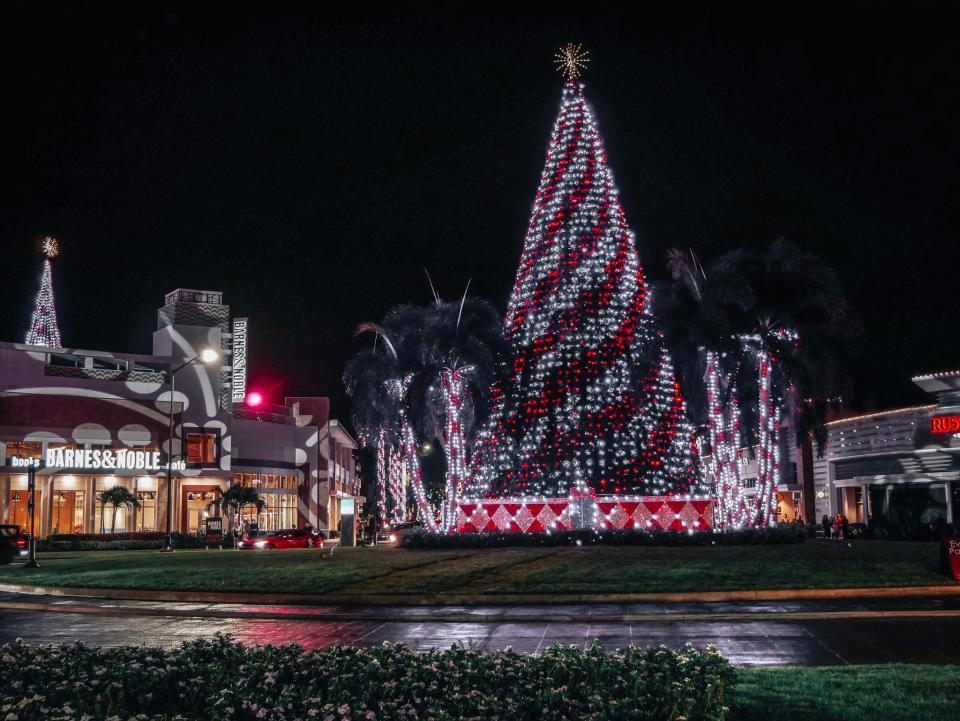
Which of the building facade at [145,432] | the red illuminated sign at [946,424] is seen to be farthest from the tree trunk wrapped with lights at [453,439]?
the building facade at [145,432]

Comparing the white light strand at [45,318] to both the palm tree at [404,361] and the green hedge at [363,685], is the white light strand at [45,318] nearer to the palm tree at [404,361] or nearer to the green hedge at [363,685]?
the palm tree at [404,361]

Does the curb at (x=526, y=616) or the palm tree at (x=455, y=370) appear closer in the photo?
the curb at (x=526, y=616)

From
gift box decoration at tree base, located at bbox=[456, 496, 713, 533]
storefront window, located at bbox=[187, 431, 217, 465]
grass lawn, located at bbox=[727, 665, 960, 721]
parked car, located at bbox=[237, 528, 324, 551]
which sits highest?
storefront window, located at bbox=[187, 431, 217, 465]

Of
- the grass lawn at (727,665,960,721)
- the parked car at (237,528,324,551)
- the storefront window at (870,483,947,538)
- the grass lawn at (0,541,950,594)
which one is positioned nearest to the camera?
the grass lawn at (727,665,960,721)

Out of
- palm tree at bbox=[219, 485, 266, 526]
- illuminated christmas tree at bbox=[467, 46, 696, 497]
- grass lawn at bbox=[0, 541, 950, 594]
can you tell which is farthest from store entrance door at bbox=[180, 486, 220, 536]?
grass lawn at bbox=[0, 541, 950, 594]

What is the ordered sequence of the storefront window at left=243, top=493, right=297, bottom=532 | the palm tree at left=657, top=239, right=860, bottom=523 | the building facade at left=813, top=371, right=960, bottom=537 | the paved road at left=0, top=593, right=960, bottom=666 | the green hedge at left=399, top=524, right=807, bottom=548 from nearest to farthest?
the paved road at left=0, top=593, right=960, bottom=666 → the green hedge at left=399, top=524, right=807, bottom=548 → the palm tree at left=657, top=239, right=860, bottom=523 → the building facade at left=813, top=371, right=960, bottom=537 → the storefront window at left=243, top=493, right=297, bottom=532

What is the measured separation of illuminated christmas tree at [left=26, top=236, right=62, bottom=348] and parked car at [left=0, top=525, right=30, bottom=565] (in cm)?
3882

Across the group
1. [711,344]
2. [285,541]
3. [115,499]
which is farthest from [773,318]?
[115,499]

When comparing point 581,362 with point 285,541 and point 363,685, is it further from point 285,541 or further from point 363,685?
point 363,685

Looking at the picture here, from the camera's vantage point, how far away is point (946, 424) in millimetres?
42031

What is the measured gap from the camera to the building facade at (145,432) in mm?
66625

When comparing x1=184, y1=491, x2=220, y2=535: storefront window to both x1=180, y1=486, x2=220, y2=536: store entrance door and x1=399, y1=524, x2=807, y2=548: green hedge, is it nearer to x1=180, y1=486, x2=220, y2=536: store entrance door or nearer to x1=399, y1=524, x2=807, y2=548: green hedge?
x1=180, y1=486, x2=220, y2=536: store entrance door

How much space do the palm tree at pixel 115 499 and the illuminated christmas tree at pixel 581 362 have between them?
36.9 m

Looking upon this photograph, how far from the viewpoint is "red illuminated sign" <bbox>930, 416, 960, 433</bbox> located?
42.0m
